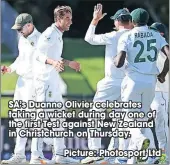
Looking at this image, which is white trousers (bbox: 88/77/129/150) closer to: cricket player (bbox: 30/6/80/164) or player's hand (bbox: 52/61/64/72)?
cricket player (bbox: 30/6/80/164)

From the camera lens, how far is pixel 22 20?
1462 centimetres

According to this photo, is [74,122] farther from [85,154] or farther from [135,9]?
[135,9]

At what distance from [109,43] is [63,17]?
0.67 m

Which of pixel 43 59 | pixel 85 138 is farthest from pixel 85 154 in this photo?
pixel 43 59

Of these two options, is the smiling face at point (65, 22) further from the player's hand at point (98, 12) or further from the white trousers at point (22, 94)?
the white trousers at point (22, 94)

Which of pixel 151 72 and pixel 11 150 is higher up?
pixel 151 72

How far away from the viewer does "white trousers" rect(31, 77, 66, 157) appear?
14.5 metres

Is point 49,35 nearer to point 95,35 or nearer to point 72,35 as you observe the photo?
point 72,35

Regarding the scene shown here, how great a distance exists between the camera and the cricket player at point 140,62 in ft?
46.8

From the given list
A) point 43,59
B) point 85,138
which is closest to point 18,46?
point 43,59

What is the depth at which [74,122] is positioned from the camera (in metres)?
14.5

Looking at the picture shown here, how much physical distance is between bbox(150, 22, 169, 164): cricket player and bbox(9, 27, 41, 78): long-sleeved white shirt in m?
1.49

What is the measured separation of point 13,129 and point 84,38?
145 cm

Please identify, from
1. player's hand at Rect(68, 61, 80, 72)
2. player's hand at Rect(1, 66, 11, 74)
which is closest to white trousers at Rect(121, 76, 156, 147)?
player's hand at Rect(68, 61, 80, 72)
